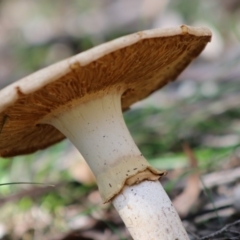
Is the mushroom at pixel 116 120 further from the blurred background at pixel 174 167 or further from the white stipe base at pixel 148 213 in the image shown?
the blurred background at pixel 174 167

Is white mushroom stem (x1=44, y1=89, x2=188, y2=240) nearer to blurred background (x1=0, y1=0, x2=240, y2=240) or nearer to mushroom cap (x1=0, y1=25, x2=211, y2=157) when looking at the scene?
mushroom cap (x1=0, y1=25, x2=211, y2=157)

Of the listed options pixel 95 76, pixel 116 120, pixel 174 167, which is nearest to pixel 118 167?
pixel 116 120

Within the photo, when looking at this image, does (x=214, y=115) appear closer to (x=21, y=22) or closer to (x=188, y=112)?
(x=188, y=112)

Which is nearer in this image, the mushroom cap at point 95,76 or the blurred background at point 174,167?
the mushroom cap at point 95,76

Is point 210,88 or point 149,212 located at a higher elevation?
point 210,88

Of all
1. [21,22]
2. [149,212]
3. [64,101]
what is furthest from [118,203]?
[21,22]

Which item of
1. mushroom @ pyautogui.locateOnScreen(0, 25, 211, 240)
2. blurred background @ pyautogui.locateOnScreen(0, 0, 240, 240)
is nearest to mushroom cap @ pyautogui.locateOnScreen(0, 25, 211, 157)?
mushroom @ pyautogui.locateOnScreen(0, 25, 211, 240)

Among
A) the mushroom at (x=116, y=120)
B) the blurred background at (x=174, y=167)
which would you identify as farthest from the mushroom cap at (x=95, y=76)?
the blurred background at (x=174, y=167)

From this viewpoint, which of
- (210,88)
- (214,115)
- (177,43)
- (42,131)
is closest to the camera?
(177,43)
